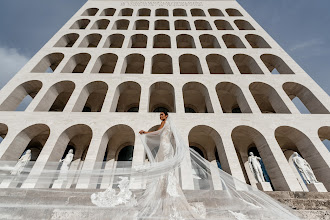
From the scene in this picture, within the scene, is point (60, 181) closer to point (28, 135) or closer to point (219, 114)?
point (28, 135)

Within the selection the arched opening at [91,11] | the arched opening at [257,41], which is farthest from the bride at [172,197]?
the arched opening at [91,11]

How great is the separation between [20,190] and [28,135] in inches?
283

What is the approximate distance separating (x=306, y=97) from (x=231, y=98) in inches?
219

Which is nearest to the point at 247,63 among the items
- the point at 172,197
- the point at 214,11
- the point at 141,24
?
the point at 214,11

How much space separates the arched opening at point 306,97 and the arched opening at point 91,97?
14.9m

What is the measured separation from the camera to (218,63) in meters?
16.3

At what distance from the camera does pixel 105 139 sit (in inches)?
418

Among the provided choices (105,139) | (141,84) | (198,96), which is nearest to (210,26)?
(198,96)

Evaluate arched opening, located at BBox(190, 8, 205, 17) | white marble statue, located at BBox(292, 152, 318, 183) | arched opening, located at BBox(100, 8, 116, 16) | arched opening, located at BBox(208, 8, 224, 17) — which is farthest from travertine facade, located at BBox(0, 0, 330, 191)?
arched opening, located at BBox(208, 8, 224, 17)

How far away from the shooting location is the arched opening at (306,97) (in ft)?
39.2

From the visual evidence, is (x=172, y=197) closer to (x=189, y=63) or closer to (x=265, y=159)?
(x=265, y=159)

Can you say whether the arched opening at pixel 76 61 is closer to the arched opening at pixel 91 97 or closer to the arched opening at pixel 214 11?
the arched opening at pixel 91 97

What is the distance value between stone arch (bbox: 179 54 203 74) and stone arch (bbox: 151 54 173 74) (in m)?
1.24

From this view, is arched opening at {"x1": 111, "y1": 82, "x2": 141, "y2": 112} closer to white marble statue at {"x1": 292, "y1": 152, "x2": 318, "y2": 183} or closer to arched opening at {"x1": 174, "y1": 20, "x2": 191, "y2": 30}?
arched opening at {"x1": 174, "y1": 20, "x2": 191, "y2": 30}
